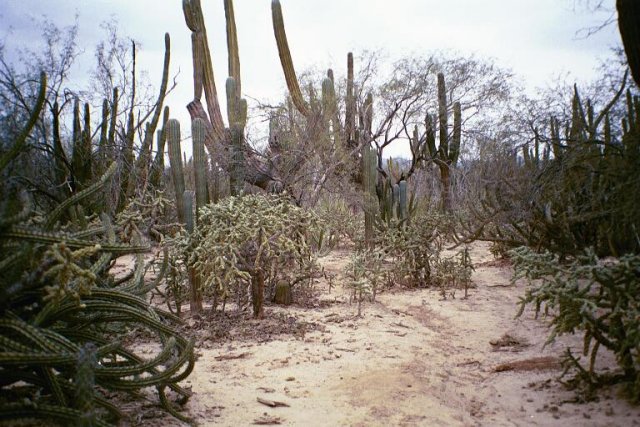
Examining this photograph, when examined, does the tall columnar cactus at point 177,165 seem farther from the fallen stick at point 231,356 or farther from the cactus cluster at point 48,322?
the cactus cluster at point 48,322

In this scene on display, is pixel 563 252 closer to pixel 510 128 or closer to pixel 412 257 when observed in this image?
pixel 412 257

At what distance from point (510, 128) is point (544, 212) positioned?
1013 centimetres

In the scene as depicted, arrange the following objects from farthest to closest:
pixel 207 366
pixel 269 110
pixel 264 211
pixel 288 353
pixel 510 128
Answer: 1. pixel 510 128
2. pixel 269 110
3. pixel 264 211
4. pixel 288 353
5. pixel 207 366

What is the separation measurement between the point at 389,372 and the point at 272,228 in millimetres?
2436

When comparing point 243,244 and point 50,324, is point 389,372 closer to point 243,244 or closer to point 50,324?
point 243,244

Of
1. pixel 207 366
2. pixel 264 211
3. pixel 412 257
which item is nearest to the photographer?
pixel 207 366

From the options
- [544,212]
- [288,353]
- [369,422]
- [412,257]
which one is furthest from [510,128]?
[369,422]

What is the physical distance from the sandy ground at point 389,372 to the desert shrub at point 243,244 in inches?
19.4

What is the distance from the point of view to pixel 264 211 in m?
6.66

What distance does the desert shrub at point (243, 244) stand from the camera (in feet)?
20.5

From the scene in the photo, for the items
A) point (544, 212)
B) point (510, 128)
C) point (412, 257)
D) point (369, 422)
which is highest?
point (510, 128)

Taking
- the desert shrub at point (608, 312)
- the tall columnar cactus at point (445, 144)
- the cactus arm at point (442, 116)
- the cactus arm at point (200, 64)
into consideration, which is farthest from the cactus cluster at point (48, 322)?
the cactus arm at point (442, 116)

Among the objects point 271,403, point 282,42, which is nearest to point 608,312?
point 271,403

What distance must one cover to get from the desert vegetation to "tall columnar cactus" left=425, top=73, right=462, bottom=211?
64mm
